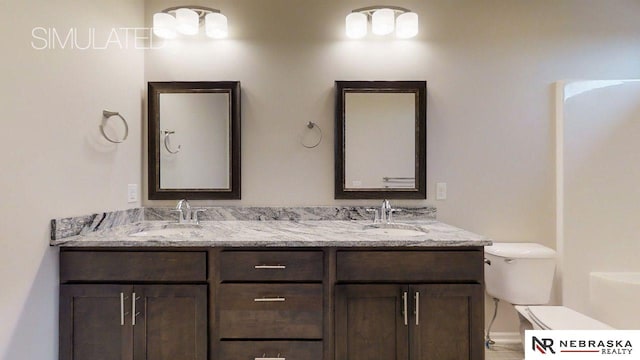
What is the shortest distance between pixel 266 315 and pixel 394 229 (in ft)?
3.02

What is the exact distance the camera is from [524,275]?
6.78 feet

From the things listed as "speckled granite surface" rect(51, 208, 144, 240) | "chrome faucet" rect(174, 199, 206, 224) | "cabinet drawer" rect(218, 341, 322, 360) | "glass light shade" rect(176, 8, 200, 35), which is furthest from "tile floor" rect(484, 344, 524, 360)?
"glass light shade" rect(176, 8, 200, 35)

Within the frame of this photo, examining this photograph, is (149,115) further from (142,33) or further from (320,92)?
(320,92)

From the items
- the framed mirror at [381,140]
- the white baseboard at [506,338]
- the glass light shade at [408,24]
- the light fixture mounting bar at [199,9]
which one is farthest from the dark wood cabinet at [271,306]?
the light fixture mounting bar at [199,9]

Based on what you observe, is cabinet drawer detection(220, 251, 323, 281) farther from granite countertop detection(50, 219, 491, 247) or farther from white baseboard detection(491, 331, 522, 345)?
white baseboard detection(491, 331, 522, 345)

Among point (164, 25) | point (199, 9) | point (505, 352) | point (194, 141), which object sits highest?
point (199, 9)

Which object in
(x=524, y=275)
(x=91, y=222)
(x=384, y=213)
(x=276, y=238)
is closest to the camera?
(x=276, y=238)

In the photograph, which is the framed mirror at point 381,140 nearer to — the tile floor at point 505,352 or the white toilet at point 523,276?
the white toilet at point 523,276

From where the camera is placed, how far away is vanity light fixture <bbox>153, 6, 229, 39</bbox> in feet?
7.20

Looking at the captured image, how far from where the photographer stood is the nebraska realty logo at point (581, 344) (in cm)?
157

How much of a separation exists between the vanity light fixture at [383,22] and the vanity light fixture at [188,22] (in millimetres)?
826

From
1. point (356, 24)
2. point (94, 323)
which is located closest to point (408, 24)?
point (356, 24)

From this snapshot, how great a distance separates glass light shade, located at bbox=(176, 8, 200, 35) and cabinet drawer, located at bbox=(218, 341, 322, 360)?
1.85m

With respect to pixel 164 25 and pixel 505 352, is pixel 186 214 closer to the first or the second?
pixel 164 25
